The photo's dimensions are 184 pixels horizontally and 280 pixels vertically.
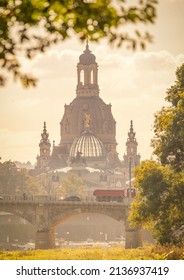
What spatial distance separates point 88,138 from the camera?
161625mm

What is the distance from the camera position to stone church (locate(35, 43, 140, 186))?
529 ft

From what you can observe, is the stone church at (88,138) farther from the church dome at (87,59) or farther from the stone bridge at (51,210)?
the stone bridge at (51,210)

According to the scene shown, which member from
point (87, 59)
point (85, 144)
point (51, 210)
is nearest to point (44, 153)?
point (85, 144)

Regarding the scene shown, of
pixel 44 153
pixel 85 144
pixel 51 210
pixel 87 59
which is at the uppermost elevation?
pixel 87 59

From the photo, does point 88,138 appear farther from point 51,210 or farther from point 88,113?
point 51,210

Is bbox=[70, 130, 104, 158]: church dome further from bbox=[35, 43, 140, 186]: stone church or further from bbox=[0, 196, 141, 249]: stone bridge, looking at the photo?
bbox=[0, 196, 141, 249]: stone bridge

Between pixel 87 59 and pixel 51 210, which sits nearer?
pixel 51 210

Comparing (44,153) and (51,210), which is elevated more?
(44,153)

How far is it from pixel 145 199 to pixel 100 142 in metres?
129

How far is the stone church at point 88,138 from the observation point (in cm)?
16112

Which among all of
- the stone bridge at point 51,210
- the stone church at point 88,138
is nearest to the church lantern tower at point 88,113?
the stone church at point 88,138

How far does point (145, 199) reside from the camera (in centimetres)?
3531
